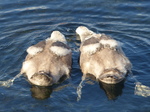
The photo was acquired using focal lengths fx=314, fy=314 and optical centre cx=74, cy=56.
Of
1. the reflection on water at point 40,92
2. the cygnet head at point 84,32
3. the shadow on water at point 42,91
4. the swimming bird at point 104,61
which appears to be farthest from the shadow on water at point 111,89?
the cygnet head at point 84,32

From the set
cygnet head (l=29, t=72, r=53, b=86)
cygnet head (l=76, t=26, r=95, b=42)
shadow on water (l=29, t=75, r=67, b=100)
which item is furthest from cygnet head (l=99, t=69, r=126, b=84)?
cygnet head (l=76, t=26, r=95, b=42)

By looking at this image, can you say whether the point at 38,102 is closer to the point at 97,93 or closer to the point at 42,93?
the point at 42,93

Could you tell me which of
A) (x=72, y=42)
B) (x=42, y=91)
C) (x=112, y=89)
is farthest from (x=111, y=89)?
(x=72, y=42)

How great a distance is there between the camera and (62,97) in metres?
10.4

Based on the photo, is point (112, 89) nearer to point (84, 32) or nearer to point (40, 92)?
point (40, 92)

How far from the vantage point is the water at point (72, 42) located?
396 inches

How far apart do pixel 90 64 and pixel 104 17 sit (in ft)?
21.0

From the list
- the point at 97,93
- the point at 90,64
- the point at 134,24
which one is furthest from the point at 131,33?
the point at 97,93

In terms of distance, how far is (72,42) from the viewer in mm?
15133

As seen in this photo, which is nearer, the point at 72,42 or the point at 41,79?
the point at 41,79

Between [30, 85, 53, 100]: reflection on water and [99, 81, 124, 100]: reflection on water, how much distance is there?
1.89 meters

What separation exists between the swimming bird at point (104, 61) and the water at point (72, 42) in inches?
14.7

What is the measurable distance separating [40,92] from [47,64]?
1.02 m

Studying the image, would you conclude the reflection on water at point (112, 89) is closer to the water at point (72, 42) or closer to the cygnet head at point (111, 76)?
the water at point (72, 42)
